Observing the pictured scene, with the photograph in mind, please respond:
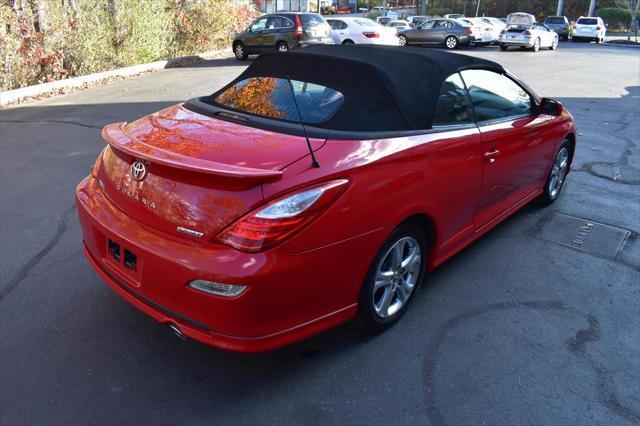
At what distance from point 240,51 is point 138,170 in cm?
1712

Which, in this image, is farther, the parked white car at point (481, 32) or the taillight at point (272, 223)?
the parked white car at point (481, 32)

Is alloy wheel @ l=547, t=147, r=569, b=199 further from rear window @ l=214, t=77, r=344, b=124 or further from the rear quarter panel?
rear window @ l=214, t=77, r=344, b=124

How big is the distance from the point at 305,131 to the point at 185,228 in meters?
0.86

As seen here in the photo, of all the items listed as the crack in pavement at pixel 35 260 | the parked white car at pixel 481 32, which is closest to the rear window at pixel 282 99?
the crack in pavement at pixel 35 260

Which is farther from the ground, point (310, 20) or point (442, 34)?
point (310, 20)

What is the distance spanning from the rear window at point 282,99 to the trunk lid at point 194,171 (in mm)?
305

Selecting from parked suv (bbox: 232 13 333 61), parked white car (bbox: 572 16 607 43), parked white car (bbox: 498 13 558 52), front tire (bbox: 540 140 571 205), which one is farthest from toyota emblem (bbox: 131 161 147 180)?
parked white car (bbox: 572 16 607 43)

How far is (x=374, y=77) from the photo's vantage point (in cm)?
323

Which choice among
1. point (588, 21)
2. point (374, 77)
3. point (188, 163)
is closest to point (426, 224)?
point (374, 77)

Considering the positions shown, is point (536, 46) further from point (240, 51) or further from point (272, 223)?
point (272, 223)

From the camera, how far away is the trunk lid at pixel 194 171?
2.41m

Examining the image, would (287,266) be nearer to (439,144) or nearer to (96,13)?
(439,144)

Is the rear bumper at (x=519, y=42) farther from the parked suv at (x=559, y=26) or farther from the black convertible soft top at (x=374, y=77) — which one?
the black convertible soft top at (x=374, y=77)

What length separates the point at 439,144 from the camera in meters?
3.25
